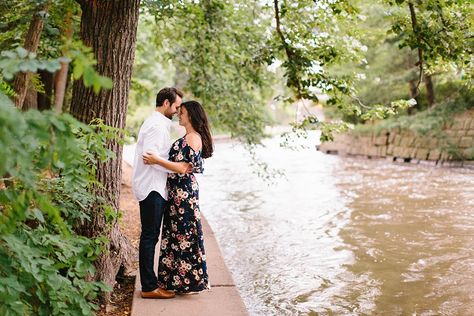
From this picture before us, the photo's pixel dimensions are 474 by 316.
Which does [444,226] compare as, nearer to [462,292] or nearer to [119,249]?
[462,292]

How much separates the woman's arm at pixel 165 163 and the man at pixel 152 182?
6 centimetres

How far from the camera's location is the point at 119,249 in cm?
505

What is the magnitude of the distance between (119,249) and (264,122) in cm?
611

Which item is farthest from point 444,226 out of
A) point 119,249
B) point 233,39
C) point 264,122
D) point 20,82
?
point 20,82

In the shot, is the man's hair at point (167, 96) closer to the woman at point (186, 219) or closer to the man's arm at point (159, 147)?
the woman at point (186, 219)

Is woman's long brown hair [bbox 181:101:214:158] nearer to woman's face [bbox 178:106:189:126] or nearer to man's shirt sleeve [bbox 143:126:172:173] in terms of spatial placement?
woman's face [bbox 178:106:189:126]

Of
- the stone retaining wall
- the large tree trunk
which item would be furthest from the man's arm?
the stone retaining wall

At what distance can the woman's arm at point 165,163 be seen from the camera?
4355mm

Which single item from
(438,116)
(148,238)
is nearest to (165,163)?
(148,238)

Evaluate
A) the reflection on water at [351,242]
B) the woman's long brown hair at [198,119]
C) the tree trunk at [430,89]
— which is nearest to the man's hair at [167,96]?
the woman's long brown hair at [198,119]

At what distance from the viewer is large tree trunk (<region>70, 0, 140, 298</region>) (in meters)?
4.52

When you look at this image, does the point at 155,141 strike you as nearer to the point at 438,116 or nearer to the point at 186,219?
the point at 186,219

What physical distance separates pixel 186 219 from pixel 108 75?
1.44 metres

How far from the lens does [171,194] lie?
460 cm
